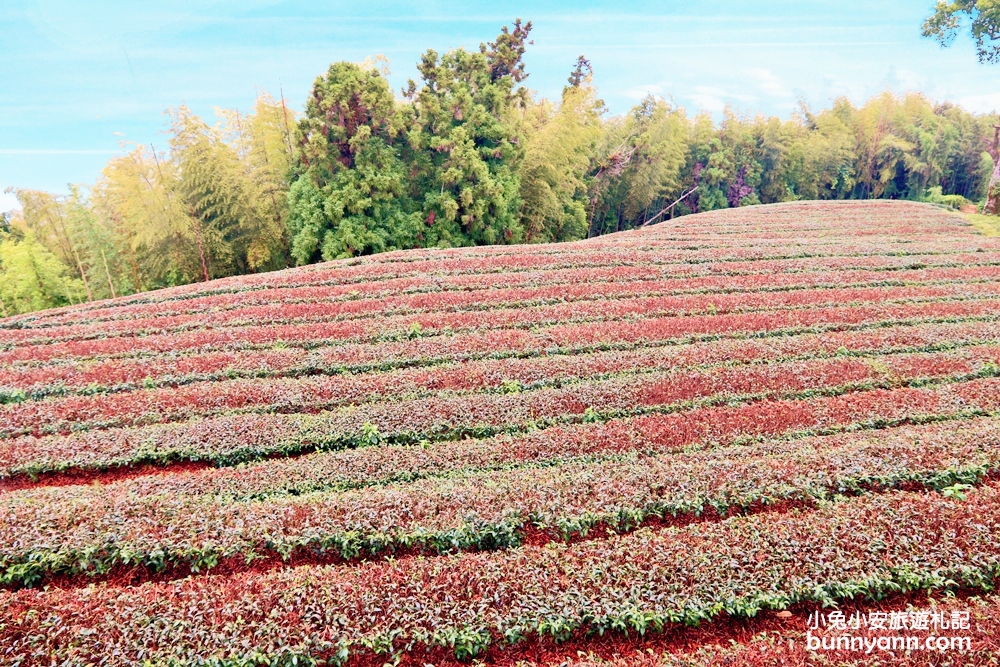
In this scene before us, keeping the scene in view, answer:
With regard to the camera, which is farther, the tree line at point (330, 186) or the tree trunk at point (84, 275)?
the tree trunk at point (84, 275)

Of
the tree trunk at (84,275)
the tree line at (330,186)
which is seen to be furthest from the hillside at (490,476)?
the tree trunk at (84,275)

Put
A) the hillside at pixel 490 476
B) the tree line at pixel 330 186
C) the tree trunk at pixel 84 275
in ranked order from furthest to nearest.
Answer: the tree trunk at pixel 84 275, the tree line at pixel 330 186, the hillside at pixel 490 476

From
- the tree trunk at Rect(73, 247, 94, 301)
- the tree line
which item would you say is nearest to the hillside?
the tree line

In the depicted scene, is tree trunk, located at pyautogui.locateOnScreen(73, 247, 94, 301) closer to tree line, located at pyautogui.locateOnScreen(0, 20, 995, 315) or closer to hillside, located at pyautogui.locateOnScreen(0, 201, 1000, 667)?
tree line, located at pyautogui.locateOnScreen(0, 20, 995, 315)

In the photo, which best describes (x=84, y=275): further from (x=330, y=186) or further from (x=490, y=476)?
(x=490, y=476)

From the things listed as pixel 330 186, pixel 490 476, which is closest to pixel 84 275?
pixel 330 186

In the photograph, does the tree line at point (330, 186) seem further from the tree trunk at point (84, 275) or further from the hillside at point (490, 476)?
the hillside at point (490, 476)

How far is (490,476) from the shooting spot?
19.9 feet

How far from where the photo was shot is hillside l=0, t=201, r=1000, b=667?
4109 mm

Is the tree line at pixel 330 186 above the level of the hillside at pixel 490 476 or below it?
above

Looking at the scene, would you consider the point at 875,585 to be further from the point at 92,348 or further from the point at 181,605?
the point at 92,348

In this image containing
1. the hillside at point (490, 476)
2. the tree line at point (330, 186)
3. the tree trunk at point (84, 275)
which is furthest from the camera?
the tree trunk at point (84, 275)

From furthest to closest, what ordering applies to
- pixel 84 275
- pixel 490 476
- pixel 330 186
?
pixel 84 275
pixel 330 186
pixel 490 476

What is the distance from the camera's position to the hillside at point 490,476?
4.11 metres
